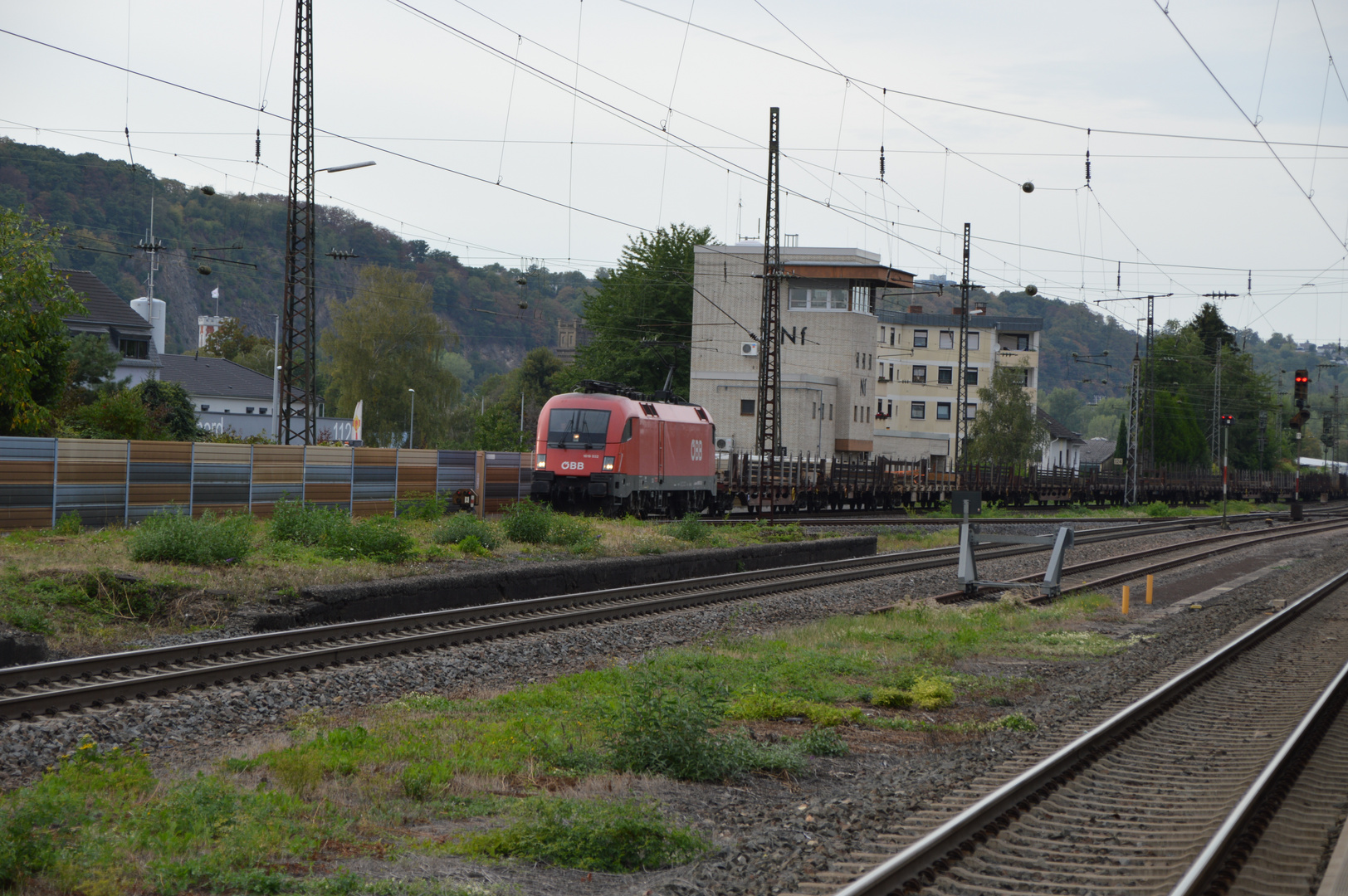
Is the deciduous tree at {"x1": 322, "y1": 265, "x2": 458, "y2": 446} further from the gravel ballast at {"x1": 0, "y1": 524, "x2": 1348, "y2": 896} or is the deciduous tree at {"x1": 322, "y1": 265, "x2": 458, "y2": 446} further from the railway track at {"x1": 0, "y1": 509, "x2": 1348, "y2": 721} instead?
the gravel ballast at {"x1": 0, "y1": 524, "x2": 1348, "y2": 896}

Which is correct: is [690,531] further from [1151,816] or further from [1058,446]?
[1058,446]

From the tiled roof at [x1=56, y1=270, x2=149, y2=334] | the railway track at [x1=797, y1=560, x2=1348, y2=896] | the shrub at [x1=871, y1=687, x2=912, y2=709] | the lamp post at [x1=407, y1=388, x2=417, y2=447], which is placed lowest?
the shrub at [x1=871, y1=687, x2=912, y2=709]

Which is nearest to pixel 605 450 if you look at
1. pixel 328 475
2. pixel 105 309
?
pixel 328 475

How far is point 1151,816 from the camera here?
292 inches

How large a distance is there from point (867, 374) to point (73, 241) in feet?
208

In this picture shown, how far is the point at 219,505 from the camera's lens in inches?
932

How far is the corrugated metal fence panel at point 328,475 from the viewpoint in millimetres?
25969

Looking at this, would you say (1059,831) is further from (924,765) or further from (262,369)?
(262,369)

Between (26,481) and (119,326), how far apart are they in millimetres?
57592

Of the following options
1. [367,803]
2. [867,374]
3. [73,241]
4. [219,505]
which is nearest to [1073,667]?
[367,803]

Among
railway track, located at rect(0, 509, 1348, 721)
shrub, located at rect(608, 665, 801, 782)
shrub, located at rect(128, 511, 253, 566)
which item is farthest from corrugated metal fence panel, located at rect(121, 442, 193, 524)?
shrub, located at rect(608, 665, 801, 782)

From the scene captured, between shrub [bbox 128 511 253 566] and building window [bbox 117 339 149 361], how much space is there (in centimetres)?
6199

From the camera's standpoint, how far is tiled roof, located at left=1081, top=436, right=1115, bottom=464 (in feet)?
430

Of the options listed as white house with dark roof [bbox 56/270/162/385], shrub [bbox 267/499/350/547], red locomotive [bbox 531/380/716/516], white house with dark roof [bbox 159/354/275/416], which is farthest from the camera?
white house with dark roof [bbox 159/354/275/416]
